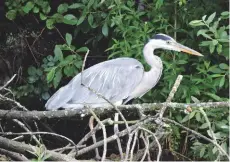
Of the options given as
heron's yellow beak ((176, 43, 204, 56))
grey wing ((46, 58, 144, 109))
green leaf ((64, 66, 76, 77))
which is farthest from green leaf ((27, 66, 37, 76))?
heron's yellow beak ((176, 43, 204, 56))

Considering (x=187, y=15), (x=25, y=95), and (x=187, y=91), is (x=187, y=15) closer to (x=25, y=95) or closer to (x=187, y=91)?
(x=187, y=91)

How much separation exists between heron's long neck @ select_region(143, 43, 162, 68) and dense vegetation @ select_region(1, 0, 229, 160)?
0.15ft

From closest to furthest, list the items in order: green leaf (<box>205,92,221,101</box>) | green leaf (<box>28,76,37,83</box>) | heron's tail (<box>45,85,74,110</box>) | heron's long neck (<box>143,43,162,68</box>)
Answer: green leaf (<box>205,92,221,101</box>), heron's tail (<box>45,85,74,110</box>), heron's long neck (<box>143,43,162,68</box>), green leaf (<box>28,76,37,83</box>)

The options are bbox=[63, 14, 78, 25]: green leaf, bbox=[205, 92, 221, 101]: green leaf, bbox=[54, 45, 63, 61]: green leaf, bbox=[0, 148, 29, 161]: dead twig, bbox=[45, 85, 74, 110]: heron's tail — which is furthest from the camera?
bbox=[63, 14, 78, 25]: green leaf

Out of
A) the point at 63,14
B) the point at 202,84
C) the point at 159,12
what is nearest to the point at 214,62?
the point at 202,84

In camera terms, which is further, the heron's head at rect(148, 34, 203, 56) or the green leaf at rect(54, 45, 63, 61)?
the green leaf at rect(54, 45, 63, 61)

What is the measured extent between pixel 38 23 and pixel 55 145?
929 mm

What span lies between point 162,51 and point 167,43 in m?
0.39

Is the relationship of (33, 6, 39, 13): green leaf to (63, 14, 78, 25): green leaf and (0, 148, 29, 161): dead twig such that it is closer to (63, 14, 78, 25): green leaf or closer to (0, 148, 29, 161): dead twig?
(63, 14, 78, 25): green leaf

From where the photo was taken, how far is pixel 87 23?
13.0ft

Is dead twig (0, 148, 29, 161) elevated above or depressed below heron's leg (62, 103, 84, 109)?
above

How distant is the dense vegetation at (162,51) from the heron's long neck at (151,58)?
0.15 feet

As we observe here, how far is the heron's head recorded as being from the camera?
346 centimetres

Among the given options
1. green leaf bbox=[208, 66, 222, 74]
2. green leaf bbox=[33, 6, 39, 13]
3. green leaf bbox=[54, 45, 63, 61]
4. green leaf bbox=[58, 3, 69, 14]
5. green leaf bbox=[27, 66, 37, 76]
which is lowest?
green leaf bbox=[27, 66, 37, 76]
